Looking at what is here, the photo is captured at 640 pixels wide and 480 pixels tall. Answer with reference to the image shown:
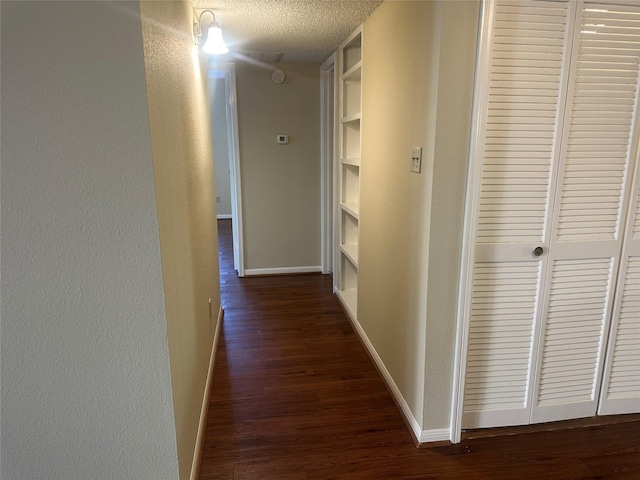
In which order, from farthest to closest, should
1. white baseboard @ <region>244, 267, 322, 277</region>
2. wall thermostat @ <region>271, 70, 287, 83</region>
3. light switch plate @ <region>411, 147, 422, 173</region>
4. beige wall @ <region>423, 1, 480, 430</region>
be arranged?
1. white baseboard @ <region>244, 267, 322, 277</region>
2. wall thermostat @ <region>271, 70, 287, 83</region>
3. light switch plate @ <region>411, 147, 422, 173</region>
4. beige wall @ <region>423, 1, 480, 430</region>

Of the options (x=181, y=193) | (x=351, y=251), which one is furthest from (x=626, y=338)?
(x=181, y=193)

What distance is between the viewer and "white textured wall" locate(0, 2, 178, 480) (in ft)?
3.73

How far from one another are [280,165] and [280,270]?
113cm

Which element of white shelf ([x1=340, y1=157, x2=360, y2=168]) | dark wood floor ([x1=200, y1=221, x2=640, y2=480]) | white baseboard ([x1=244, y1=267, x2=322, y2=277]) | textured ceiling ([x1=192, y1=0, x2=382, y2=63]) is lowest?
dark wood floor ([x1=200, y1=221, x2=640, y2=480])

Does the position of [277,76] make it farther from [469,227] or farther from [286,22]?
[469,227]

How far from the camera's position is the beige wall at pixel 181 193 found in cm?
132

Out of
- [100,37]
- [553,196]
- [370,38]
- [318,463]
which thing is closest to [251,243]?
[370,38]

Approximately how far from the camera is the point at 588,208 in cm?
200

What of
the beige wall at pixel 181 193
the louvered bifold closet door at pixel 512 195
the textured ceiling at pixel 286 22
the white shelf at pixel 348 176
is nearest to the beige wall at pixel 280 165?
the textured ceiling at pixel 286 22

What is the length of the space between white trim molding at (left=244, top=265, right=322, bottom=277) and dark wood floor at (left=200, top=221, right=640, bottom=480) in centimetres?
162

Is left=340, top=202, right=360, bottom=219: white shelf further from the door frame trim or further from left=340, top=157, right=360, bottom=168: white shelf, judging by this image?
the door frame trim

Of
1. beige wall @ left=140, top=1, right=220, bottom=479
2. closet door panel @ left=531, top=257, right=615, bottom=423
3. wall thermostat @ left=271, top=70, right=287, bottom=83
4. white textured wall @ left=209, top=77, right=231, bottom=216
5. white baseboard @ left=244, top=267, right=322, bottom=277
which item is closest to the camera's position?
beige wall @ left=140, top=1, right=220, bottom=479

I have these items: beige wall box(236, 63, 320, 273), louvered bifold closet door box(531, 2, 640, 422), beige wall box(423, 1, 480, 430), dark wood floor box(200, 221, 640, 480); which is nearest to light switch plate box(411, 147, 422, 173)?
beige wall box(423, 1, 480, 430)

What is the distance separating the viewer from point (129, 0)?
1.12m
